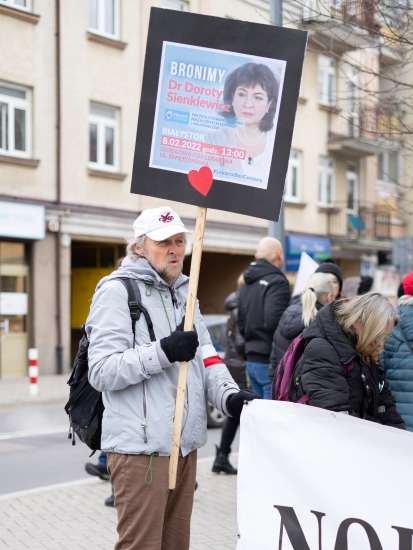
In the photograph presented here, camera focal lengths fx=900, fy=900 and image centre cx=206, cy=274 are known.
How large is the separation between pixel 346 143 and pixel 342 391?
24395mm

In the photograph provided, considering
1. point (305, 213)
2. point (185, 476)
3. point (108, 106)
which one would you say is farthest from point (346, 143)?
point (185, 476)

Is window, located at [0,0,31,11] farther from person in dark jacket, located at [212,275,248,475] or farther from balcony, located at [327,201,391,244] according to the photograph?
balcony, located at [327,201,391,244]

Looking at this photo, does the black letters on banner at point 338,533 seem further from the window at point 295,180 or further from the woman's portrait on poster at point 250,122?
the window at point 295,180

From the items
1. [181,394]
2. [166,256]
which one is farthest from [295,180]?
[181,394]

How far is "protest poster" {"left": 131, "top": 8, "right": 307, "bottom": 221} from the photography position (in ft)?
12.7

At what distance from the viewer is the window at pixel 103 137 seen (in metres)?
20.1

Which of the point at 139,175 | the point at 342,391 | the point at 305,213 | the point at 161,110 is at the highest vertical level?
the point at 161,110

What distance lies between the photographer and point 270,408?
12.6 ft

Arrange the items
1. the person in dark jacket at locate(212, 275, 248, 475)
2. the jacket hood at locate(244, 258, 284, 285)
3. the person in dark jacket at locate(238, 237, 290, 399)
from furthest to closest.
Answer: the person in dark jacket at locate(212, 275, 248, 475) → the jacket hood at locate(244, 258, 284, 285) → the person in dark jacket at locate(238, 237, 290, 399)

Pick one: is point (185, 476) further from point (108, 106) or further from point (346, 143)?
point (346, 143)

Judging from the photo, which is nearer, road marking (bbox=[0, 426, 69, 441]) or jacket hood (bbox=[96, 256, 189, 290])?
jacket hood (bbox=[96, 256, 189, 290])

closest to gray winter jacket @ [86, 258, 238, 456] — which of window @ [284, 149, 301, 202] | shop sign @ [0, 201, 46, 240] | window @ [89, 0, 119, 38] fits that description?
shop sign @ [0, 201, 46, 240]

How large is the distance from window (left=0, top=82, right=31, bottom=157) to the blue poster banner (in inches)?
584

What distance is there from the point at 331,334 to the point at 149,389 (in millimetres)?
1072
